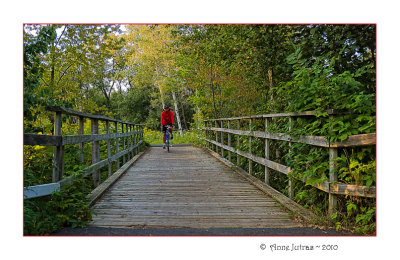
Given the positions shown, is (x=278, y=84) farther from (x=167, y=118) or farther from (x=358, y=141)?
(x=167, y=118)

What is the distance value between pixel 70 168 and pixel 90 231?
1.42 meters

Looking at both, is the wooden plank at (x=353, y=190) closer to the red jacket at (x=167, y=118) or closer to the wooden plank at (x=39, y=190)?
the wooden plank at (x=39, y=190)

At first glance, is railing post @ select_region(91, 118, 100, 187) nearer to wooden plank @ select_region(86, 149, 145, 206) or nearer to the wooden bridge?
the wooden bridge

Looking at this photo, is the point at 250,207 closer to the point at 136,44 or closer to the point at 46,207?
the point at 46,207

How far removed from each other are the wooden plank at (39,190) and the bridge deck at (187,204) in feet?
1.98

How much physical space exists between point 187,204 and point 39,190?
6.71 ft

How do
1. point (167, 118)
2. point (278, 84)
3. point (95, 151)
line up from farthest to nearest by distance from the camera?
1. point (167, 118)
2. point (278, 84)
3. point (95, 151)

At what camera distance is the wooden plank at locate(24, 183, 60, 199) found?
121 inches

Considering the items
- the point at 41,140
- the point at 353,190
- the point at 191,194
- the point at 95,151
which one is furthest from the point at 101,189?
the point at 353,190

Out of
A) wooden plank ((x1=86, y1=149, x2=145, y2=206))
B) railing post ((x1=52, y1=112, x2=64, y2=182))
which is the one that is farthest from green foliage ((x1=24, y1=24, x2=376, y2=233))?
wooden plank ((x1=86, y1=149, x2=145, y2=206))

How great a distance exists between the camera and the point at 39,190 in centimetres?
323

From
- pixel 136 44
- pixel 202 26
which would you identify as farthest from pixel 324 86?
pixel 136 44

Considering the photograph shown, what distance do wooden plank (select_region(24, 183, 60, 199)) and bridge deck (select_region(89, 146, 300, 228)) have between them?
1.98 feet

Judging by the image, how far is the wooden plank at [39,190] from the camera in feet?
10.1
